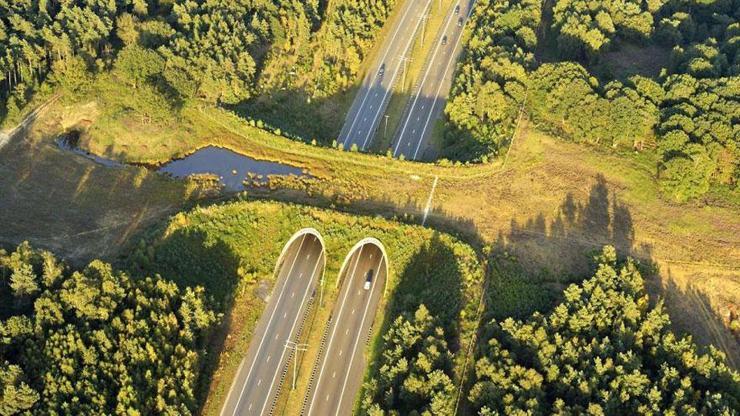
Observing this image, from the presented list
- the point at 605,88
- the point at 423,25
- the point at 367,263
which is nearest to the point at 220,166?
the point at 367,263

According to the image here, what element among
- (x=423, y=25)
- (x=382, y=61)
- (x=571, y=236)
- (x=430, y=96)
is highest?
(x=423, y=25)

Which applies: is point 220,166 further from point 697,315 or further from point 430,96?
point 697,315

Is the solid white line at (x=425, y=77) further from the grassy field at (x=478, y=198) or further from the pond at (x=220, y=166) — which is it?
the pond at (x=220, y=166)

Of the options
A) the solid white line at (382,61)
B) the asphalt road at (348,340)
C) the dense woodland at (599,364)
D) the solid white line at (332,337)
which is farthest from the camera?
the solid white line at (382,61)

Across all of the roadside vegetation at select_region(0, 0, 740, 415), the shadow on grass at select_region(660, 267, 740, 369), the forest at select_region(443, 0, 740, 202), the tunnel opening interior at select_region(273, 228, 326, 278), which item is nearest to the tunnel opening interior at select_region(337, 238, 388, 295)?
the roadside vegetation at select_region(0, 0, 740, 415)

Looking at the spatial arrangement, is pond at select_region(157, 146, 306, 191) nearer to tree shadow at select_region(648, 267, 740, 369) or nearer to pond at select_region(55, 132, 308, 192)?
pond at select_region(55, 132, 308, 192)

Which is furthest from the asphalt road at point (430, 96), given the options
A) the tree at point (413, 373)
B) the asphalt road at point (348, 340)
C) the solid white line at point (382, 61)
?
the tree at point (413, 373)

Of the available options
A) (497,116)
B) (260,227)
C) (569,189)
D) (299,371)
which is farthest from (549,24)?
(299,371)
